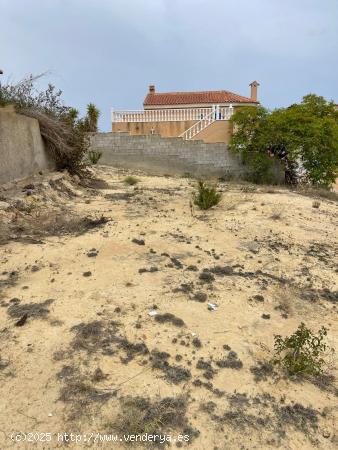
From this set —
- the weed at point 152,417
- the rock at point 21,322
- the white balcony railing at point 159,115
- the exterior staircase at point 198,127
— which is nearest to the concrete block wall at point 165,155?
the exterior staircase at point 198,127

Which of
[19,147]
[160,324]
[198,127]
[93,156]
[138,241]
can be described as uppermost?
[198,127]

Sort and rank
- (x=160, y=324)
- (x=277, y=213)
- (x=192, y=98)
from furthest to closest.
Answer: (x=192, y=98)
(x=277, y=213)
(x=160, y=324)

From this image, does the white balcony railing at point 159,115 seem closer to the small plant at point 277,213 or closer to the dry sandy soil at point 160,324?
the small plant at point 277,213

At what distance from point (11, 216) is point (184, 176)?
25.3 feet

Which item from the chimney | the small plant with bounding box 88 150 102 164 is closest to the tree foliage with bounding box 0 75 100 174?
the small plant with bounding box 88 150 102 164

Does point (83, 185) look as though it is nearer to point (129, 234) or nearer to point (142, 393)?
point (129, 234)

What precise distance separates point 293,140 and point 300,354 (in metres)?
9.49

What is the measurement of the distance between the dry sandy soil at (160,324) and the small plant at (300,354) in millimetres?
65

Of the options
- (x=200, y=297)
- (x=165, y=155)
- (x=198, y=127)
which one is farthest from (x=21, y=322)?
(x=198, y=127)

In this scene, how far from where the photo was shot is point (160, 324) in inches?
125

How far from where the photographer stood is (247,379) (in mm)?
2674

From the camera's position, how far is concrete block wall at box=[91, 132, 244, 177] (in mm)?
12711

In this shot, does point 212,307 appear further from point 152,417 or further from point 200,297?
point 152,417

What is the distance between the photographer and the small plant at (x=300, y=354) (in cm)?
275
